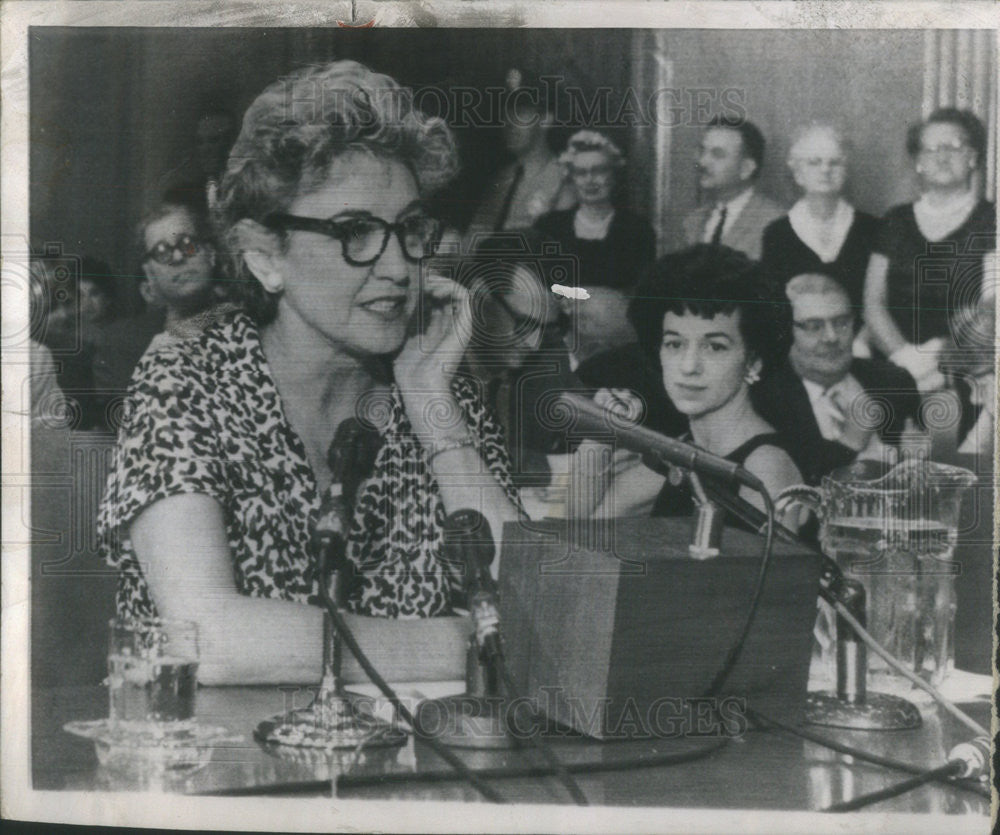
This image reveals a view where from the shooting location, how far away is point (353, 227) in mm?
1926

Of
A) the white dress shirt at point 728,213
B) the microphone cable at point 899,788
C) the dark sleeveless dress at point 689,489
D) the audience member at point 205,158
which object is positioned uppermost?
the audience member at point 205,158

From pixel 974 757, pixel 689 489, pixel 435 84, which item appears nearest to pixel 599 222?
pixel 435 84

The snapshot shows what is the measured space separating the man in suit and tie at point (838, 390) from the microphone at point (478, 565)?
597 mm

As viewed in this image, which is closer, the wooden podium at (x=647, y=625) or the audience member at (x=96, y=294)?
the wooden podium at (x=647, y=625)

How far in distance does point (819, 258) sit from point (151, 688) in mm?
1472

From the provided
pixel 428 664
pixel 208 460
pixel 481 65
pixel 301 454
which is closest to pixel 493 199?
pixel 481 65

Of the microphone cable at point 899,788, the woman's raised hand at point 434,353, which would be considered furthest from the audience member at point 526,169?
the microphone cable at point 899,788

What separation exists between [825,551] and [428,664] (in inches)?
29.9

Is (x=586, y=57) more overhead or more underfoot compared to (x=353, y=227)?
more overhead

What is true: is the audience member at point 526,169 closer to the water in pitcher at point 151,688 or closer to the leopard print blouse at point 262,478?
the leopard print blouse at point 262,478

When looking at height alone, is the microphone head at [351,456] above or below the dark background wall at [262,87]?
below

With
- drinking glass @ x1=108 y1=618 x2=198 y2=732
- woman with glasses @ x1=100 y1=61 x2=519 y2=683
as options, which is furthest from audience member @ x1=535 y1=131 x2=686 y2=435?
drinking glass @ x1=108 y1=618 x2=198 y2=732

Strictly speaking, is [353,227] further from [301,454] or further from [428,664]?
[428,664]

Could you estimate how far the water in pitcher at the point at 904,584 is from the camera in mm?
1903
